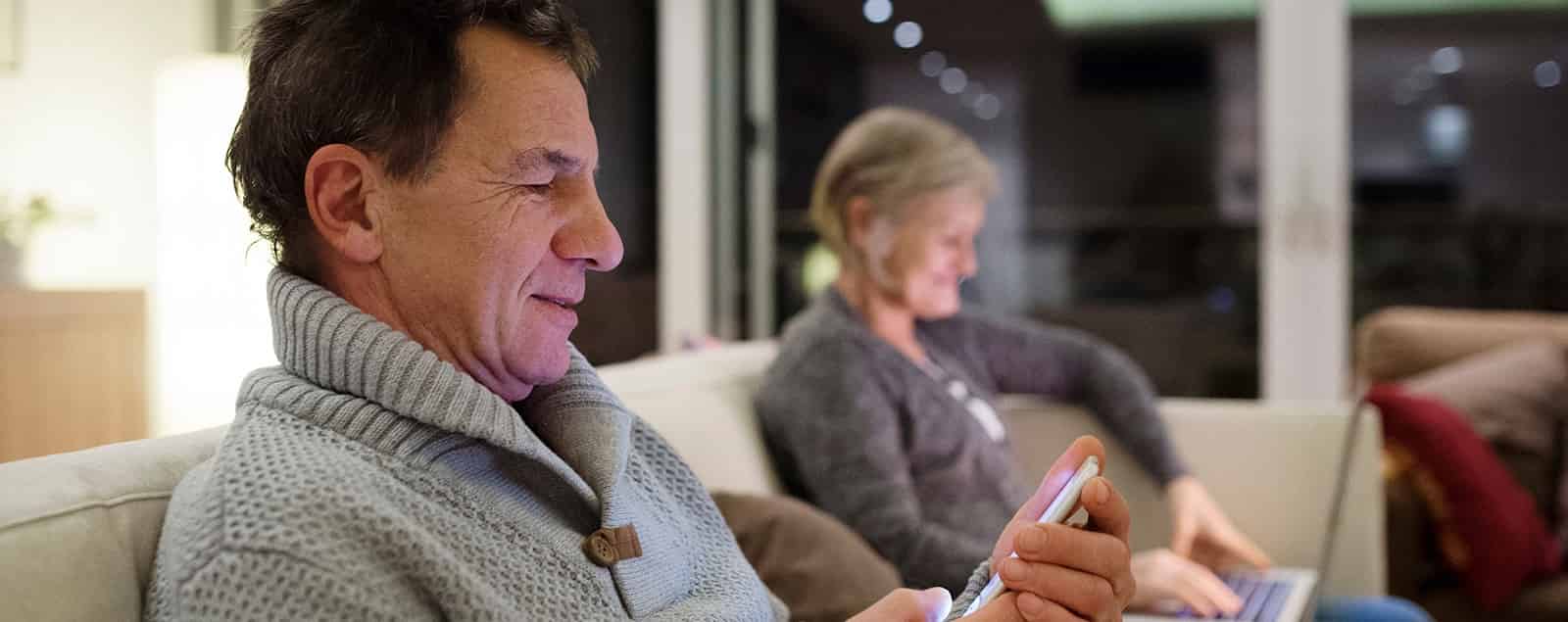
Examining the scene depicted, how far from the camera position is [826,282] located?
1967 millimetres

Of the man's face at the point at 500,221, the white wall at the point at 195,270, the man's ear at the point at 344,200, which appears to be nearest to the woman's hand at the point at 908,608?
the man's face at the point at 500,221

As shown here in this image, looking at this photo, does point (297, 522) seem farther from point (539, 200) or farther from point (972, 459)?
point (972, 459)

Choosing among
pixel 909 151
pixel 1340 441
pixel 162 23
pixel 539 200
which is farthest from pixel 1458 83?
pixel 539 200

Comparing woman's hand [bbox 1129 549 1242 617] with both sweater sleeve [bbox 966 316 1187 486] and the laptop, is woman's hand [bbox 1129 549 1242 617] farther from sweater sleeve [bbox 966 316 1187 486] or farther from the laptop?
sweater sleeve [bbox 966 316 1187 486]

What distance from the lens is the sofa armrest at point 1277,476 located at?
2229 mm

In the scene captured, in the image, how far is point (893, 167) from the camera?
187 centimetres

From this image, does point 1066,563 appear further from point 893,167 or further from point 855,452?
point 893,167

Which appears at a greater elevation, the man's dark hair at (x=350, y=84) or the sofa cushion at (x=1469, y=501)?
the man's dark hair at (x=350, y=84)

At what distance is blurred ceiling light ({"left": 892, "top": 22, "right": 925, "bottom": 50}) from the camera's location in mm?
4363

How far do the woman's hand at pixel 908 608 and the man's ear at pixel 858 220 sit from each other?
95 cm

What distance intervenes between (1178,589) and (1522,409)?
157 cm

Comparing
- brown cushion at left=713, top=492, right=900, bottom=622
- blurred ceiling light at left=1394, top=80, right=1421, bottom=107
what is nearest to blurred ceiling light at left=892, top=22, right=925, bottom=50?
blurred ceiling light at left=1394, top=80, right=1421, bottom=107

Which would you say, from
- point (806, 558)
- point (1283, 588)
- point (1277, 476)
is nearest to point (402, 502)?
point (806, 558)

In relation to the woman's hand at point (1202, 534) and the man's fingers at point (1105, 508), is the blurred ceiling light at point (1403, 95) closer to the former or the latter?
the woman's hand at point (1202, 534)
